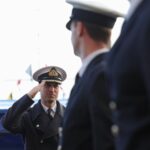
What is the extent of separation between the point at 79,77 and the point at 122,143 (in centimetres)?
80

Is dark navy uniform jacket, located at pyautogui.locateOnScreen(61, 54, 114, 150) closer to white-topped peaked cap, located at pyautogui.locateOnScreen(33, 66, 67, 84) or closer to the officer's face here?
the officer's face

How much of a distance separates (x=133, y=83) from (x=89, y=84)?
0.57 meters

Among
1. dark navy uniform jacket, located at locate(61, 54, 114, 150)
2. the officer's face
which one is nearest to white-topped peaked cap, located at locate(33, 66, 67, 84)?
the officer's face

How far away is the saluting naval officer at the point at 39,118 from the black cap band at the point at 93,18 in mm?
2017

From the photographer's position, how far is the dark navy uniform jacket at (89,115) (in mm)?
1507

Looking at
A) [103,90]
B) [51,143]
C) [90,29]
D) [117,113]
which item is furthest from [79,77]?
[51,143]

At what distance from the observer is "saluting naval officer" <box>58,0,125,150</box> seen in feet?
4.97

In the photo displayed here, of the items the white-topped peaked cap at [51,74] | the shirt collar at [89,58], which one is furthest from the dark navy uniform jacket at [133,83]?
the white-topped peaked cap at [51,74]

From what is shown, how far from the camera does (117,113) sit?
3.65 ft

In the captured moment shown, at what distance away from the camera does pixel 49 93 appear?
3.88m

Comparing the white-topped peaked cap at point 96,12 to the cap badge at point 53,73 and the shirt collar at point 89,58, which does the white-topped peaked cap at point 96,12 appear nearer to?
the shirt collar at point 89,58

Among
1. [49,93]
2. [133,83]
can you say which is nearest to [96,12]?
[133,83]

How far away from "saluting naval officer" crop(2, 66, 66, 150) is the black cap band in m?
2.02

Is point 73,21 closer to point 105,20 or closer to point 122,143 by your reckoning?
point 105,20
